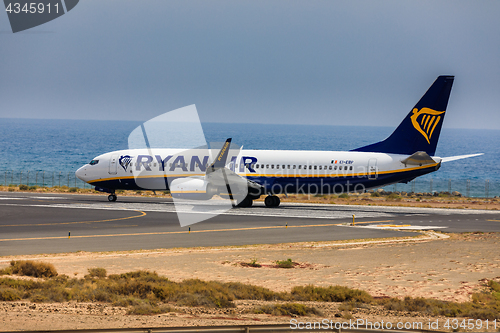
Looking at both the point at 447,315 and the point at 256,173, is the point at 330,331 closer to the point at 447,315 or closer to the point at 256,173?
the point at 447,315

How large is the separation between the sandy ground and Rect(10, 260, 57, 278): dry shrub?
66cm

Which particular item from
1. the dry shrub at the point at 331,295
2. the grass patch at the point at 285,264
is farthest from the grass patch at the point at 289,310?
the grass patch at the point at 285,264

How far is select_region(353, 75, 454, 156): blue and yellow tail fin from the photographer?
131 feet

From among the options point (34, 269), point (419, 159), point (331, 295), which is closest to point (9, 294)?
point (34, 269)

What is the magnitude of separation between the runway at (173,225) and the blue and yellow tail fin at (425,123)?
5.13m

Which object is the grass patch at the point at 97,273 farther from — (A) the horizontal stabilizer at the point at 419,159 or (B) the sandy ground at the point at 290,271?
(A) the horizontal stabilizer at the point at 419,159

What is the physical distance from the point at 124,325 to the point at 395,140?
110 ft

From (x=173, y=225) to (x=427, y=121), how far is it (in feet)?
70.5

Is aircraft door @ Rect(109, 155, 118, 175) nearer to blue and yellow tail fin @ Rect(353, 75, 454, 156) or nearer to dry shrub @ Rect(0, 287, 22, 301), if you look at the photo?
blue and yellow tail fin @ Rect(353, 75, 454, 156)

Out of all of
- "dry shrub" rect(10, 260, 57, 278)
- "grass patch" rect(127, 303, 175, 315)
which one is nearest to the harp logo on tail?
"dry shrub" rect(10, 260, 57, 278)

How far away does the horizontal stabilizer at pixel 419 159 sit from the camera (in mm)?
38500

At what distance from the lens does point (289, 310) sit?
13.1 meters

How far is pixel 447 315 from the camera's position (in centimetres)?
1322

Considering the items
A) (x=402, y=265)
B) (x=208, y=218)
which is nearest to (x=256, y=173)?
→ (x=208, y=218)
